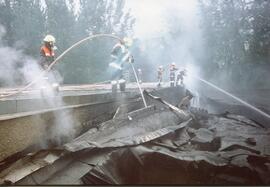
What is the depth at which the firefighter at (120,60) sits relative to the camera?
9.00 ft

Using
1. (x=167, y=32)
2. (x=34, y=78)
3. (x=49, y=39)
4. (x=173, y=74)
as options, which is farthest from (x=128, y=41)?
(x=34, y=78)

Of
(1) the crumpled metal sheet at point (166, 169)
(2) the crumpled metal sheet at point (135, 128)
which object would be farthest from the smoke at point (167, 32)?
(1) the crumpled metal sheet at point (166, 169)

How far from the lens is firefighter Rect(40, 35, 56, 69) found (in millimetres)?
2619

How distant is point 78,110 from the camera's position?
8.66ft

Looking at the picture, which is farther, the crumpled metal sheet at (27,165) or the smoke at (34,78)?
the smoke at (34,78)

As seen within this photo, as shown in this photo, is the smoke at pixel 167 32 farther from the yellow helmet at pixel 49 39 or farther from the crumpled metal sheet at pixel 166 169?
the crumpled metal sheet at pixel 166 169

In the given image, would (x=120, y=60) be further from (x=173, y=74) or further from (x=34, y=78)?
(x=34, y=78)

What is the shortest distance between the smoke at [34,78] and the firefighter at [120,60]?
61 centimetres

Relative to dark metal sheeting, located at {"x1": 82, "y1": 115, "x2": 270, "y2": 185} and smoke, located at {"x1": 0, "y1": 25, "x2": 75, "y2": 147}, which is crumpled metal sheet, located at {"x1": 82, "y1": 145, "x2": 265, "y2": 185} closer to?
dark metal sheeting, located at {"x1": 82, "y1": 115, "x2": 270, "y2": 185}

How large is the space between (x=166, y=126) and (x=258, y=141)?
72 centimetres

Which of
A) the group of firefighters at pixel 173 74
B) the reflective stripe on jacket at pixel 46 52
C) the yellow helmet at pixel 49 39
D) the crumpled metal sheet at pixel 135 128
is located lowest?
the crumpled metal sheet at pixel 135 128

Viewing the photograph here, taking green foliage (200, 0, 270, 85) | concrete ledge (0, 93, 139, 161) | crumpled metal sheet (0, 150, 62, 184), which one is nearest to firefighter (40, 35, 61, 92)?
concrete ledge (0, 93, 139, 161)

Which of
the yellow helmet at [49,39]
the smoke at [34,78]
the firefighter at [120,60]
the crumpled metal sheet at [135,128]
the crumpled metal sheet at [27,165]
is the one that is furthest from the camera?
the firefighter at [120,60]

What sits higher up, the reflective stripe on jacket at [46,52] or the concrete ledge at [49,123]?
the reflective stripe on jacket at [46,52]
